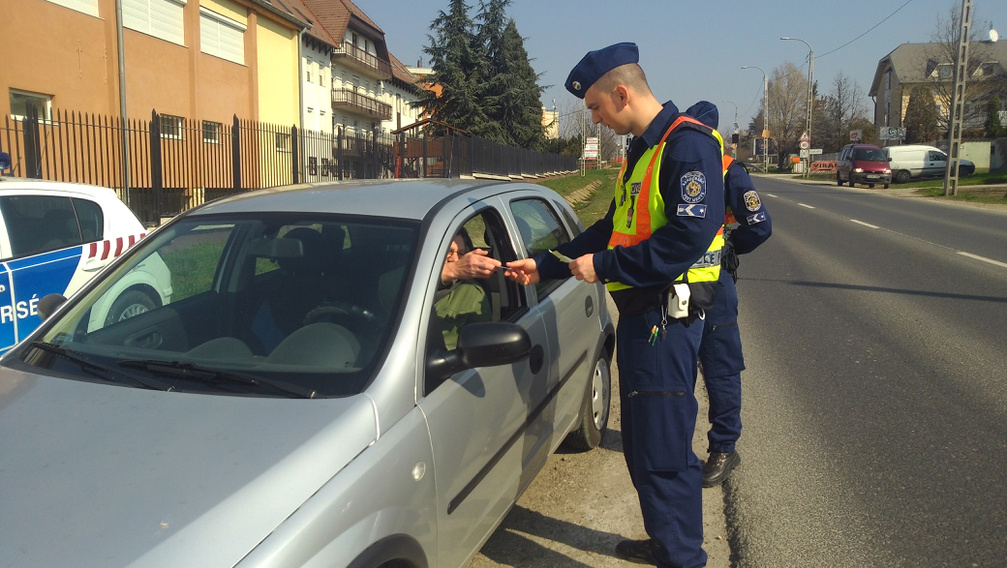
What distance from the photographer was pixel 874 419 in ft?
15.5

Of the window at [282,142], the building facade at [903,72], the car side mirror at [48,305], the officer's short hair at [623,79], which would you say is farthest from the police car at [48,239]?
the building facade at [903,72]

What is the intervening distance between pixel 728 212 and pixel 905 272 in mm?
7794

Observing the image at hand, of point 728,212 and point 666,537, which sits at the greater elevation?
point 728,212

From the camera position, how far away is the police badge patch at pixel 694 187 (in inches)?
101

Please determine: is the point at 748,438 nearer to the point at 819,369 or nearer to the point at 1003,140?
the point at 819,369

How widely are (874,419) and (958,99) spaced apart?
2712 cm

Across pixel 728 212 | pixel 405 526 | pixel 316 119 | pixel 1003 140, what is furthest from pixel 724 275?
pixel 1003 140

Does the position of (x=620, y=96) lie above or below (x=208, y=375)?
above

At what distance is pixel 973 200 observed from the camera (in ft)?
81.4

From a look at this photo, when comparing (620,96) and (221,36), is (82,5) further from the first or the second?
(620,96)

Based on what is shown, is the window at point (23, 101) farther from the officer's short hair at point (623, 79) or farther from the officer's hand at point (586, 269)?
the officer's hand at point (586, 269)

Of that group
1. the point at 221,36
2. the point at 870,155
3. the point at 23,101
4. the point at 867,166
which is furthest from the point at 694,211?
the point at 870,155

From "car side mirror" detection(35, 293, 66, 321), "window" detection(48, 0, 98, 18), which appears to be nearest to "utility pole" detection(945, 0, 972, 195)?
"window" detection(48, 0, 98, 18)

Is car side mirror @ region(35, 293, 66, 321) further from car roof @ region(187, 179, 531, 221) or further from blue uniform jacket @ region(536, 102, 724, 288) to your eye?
blue uniform jacket @ region(536, 102, 724, 288)
